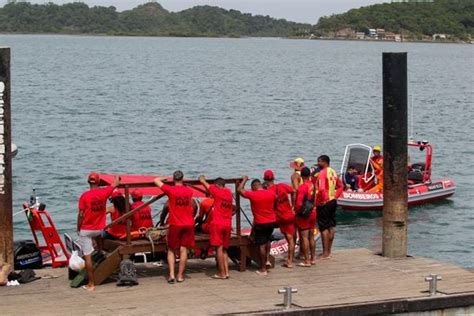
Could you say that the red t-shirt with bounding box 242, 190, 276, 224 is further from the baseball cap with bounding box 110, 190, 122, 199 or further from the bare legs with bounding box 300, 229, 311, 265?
the baseball cap with bounding box 110, 190, 122, 199

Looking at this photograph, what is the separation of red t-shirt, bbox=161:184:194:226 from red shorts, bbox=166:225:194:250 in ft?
0.25

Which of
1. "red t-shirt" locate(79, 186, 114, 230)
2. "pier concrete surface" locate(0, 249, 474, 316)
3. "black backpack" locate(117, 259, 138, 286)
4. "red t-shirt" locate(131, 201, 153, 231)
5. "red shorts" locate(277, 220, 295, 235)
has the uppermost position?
"red t-shirt" locate(79, 186, 114, 230)

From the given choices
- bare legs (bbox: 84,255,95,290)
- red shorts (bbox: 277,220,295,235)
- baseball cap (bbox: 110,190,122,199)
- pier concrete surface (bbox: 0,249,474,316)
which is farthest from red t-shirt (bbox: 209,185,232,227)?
bare legs (bbox: 84,255,95,290)

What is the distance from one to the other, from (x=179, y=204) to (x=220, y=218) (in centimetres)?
65

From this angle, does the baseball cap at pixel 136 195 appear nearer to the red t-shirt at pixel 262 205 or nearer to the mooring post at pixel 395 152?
the red t-shirt at pixel 262 205

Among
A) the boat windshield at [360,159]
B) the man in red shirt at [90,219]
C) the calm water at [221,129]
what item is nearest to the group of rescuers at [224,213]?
the man in red shirt at [90,219]

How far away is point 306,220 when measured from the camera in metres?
17.0

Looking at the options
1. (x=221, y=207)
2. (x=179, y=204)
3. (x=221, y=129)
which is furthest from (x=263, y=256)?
(x=221, y=129)

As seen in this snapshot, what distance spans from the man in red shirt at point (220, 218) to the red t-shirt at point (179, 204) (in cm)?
41

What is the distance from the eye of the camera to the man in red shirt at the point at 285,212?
54.0 feet

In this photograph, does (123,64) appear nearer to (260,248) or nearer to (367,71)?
(367,71)

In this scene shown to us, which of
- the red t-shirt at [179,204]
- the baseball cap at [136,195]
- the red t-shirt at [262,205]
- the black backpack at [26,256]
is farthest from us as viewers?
the black backpack at [26,256]

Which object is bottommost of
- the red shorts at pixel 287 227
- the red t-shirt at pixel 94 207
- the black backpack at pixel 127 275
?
the black backpack at pixel 127 275

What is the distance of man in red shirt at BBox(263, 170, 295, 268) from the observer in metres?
16.5
